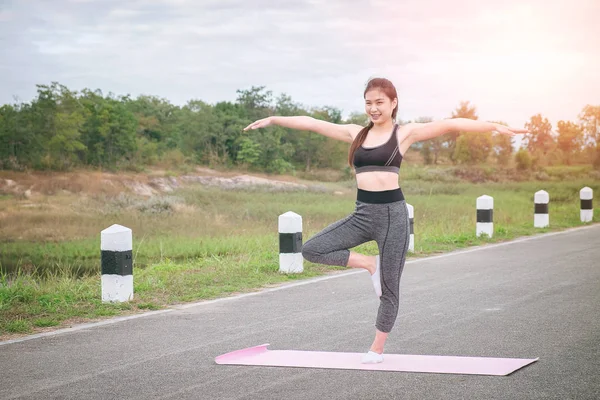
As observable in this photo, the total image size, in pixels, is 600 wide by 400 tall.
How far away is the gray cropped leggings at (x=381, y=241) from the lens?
19.2ft

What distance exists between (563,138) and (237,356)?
274 ft

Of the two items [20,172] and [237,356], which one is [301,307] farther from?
[20,172]

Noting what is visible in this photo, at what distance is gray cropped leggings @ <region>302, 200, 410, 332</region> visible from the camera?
584 centimetres

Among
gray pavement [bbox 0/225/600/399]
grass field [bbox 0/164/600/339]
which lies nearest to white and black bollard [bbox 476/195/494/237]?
grass field [bbox 0/164/600/339]

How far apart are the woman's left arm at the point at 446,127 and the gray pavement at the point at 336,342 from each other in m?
1.73

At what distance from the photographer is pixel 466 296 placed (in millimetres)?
9156

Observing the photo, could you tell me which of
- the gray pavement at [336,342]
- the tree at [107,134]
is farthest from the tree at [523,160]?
the gray pavement at [336,342]

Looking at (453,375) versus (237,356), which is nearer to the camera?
(453,375)

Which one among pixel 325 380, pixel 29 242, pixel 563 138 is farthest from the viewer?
pixel 563 138

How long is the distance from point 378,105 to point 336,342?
211 cm

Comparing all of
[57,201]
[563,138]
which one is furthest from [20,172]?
[563,138]

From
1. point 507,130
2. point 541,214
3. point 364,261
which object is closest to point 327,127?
point 364,261

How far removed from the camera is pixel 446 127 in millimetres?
5855

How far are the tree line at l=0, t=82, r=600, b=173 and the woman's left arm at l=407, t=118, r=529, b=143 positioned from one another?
1704 inches
